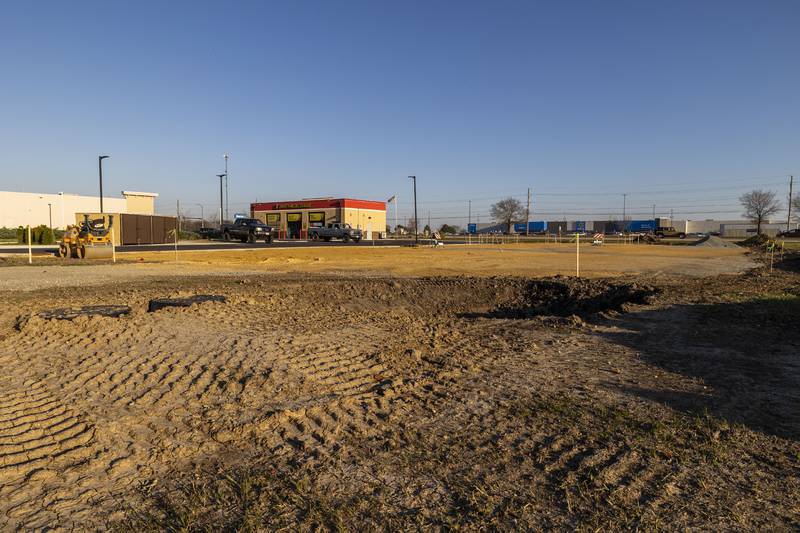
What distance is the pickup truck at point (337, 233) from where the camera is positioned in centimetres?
4825

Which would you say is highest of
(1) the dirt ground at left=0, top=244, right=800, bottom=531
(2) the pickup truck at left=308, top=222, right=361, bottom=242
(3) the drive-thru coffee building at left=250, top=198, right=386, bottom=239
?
(3) the drive-thru coffee building at left=250, top=198, right=386, bottom=239

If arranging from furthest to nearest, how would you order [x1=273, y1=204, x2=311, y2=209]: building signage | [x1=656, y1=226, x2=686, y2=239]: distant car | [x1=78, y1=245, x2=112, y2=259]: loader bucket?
[x1=656, y1=226, x2=686, y2=239]: distant car
[x1=273, y1=204, x2=311, y2=209]: building signage
[x1=78, y1=245, x2=112, y2=259]: loader bucket

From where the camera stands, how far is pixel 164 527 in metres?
2.83

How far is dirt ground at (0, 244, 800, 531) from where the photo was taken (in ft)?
9.90

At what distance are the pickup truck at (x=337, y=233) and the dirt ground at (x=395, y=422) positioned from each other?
3951cm

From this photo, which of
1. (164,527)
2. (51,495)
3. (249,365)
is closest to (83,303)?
(249,365)

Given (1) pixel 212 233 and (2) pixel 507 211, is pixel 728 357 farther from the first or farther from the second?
(2) pixel 507 211

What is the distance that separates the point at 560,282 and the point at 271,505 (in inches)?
501

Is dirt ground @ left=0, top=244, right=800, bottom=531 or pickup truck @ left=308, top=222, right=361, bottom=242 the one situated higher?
pickup truck @ left=308, top=222, right=361, bottom=242

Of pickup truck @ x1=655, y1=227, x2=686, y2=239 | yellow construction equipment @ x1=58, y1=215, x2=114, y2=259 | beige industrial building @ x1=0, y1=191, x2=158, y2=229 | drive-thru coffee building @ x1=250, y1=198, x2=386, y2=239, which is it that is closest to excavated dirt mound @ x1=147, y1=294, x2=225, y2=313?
yellow construction equipment @ x1=58, y1=215, x2=114, y2=259

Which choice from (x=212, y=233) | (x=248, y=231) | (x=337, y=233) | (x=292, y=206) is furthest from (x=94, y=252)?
(x=292, y=206)

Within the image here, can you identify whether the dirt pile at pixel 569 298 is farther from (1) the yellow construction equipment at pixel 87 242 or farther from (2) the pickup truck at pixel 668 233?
(2) the pickup truck at pixel 668 233

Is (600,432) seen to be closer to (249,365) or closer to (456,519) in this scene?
(456,519)

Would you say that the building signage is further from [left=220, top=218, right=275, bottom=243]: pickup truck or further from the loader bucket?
the loader bucket
